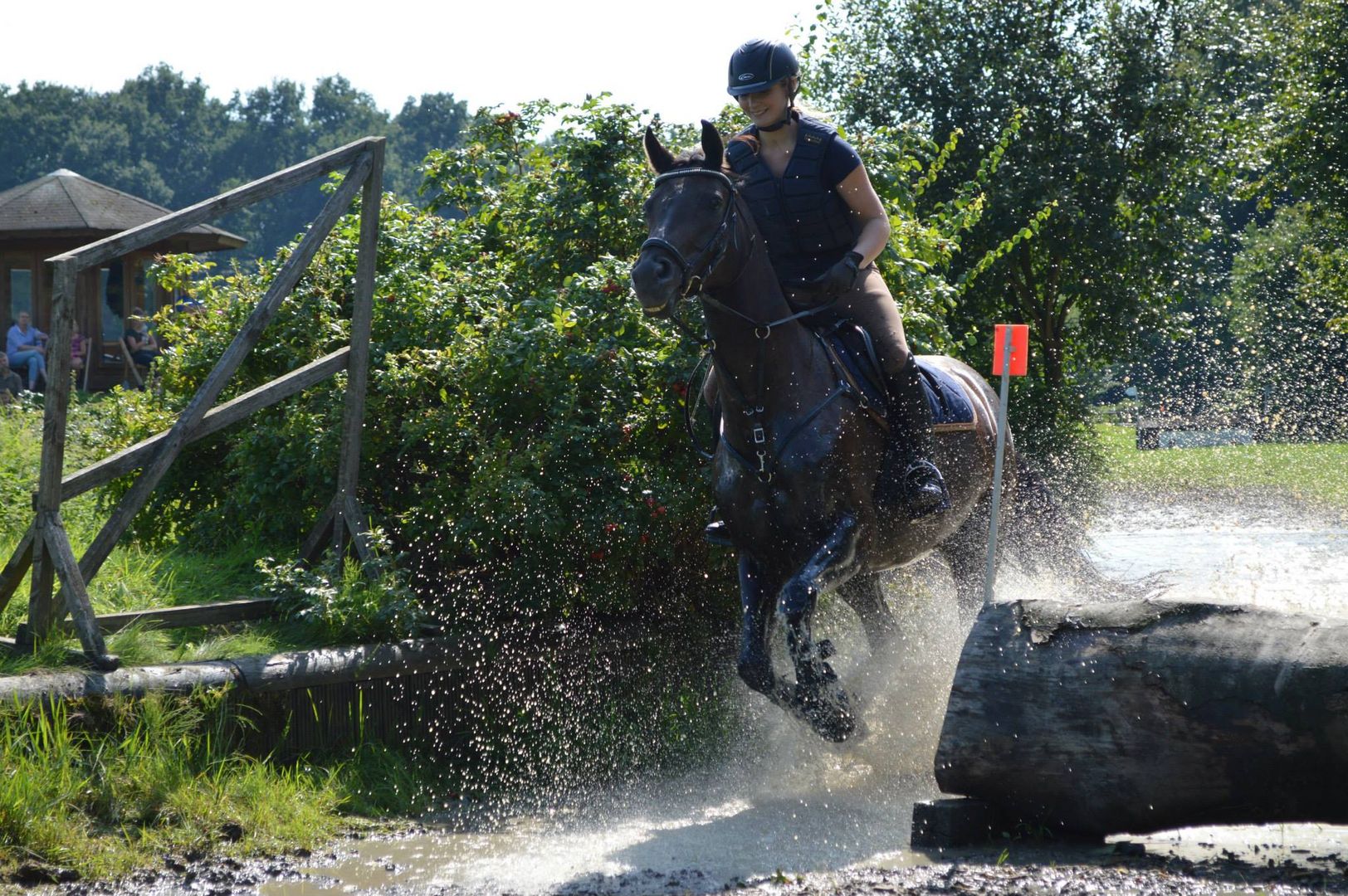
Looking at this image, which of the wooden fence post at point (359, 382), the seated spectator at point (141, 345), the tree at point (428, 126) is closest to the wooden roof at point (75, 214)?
the seated spectator at point (141, 345)

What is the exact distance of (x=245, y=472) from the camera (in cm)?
840

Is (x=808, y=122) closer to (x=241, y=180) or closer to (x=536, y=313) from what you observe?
(x=536, y=313)

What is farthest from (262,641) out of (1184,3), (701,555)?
(1184,3)

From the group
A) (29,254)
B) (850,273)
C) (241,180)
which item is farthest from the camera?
(241,180)

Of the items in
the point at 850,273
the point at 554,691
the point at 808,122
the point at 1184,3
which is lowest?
the point at 554,691

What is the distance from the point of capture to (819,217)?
659 centimetres

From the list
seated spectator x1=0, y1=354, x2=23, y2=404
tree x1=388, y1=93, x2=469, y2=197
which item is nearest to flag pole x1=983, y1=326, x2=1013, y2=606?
seated spectator x1=0, y1=354, x2=23, y2=404

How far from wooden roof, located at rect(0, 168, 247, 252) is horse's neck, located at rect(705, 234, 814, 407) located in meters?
17.1

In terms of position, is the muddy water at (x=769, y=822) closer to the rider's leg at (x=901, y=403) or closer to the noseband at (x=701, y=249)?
the rider's leg at (x=901, y=403)

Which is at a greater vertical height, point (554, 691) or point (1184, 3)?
point (1184, 3)

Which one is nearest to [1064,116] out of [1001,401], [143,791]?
[1001,401]

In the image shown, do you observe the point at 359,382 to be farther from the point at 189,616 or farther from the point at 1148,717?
the point at 1148,717

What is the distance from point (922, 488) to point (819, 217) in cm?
133

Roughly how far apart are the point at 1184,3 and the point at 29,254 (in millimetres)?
18506
